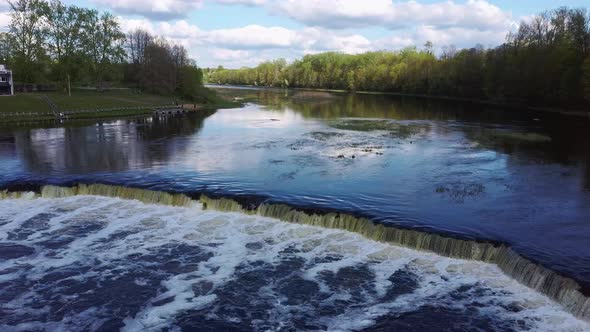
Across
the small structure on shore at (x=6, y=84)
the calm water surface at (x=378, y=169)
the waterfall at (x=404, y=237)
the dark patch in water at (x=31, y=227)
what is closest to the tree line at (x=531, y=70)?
the calm water surface at (x=378, y=169)

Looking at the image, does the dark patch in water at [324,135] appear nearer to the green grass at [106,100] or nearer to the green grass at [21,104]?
the green grass at [106,100]

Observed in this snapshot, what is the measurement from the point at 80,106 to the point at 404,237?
73.6 metres

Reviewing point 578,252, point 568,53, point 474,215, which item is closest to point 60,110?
point 474,215

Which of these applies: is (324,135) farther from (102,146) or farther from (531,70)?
(531,70)

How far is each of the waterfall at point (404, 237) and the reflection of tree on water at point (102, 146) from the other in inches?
232

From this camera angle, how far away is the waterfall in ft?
54.4

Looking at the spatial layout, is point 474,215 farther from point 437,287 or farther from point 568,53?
point 568,53

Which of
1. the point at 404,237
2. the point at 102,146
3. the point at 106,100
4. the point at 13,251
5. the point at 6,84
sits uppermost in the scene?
the point at 6,84

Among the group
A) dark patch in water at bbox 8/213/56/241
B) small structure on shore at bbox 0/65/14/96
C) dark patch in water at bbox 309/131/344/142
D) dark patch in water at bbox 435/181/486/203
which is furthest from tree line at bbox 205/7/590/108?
small structure on shore at bbox 0/65/14/96

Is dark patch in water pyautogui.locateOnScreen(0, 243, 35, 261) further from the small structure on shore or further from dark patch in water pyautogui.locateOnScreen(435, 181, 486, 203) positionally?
the small structure on shore

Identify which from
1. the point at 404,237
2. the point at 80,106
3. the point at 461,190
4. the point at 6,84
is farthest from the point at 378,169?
the point at 6,84

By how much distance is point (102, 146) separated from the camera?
4531cm

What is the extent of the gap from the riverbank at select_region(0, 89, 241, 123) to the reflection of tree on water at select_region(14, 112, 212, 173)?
10254 millimetres

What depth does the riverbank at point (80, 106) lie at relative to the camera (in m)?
69.6
